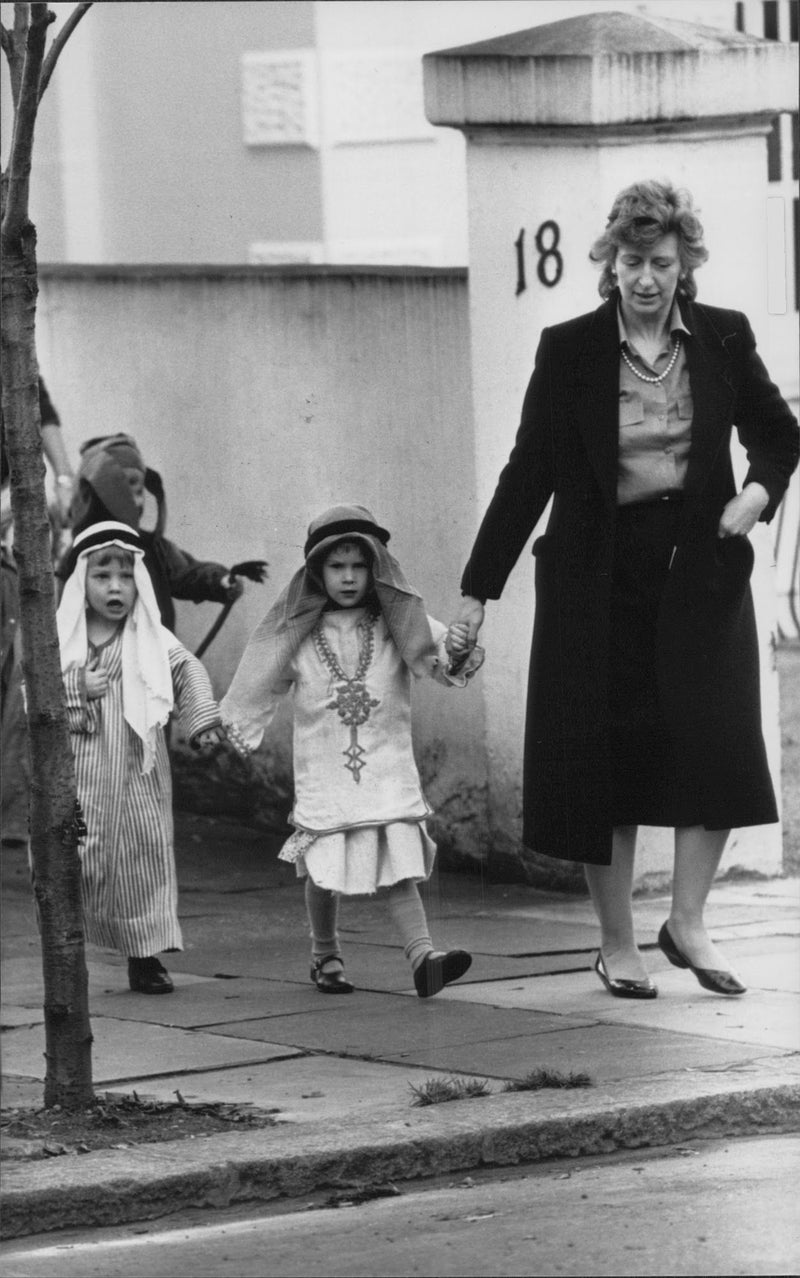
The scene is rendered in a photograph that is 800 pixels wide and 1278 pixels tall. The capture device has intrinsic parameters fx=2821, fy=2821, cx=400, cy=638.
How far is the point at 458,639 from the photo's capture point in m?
7.49

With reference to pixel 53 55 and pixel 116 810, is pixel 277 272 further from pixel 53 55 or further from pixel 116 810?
pixel 53 55

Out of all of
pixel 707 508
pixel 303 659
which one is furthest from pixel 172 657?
pixel 707 508

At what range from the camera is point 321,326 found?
28.4ft

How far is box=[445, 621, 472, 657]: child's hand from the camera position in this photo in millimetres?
7488

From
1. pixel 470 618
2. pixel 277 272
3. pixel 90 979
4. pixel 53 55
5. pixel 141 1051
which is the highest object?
pixel 53 55

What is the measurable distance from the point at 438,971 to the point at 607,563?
3.88 feet

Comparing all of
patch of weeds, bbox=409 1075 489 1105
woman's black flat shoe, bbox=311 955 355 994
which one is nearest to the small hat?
woman's black flat shoe, bbox=311 955 355 994

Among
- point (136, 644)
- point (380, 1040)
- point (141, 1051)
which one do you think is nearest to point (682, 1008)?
point (380, 1040)

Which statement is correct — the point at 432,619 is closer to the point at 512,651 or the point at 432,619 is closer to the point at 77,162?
the point at 512,651

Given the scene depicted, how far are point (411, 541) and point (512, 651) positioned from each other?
81 centimetres

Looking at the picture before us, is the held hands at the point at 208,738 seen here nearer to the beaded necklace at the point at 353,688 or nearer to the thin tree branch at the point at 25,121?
the beaded necklace at the point at 353,688

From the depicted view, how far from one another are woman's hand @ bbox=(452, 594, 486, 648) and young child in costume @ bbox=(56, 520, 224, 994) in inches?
32.7

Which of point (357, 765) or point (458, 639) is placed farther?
point (357, 765)

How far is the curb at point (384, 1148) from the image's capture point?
5.60m
